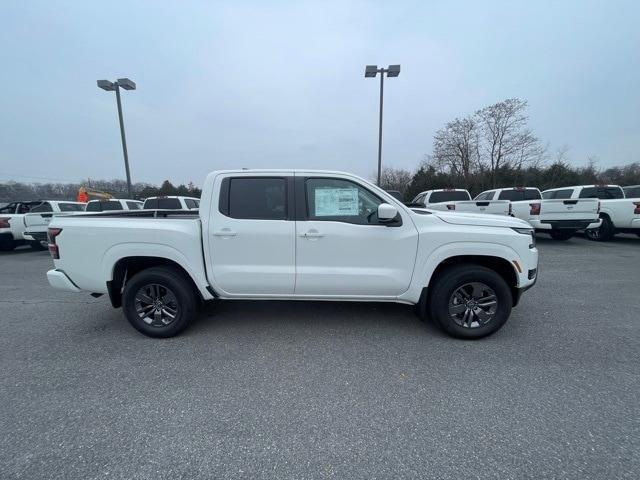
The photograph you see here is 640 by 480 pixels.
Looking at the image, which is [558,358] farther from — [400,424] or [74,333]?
[74,333]

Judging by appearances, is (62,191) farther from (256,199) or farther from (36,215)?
(256,199)

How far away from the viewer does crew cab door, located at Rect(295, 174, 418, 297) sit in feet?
10.7

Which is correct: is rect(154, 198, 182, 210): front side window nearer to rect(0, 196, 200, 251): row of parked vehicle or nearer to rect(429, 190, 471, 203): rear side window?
rect(0, 196, 200, 251): row of parked vehicle

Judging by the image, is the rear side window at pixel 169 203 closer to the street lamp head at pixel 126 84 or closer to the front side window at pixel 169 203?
the front side window at pixel 169 203

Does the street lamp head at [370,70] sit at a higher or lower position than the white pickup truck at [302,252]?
higher

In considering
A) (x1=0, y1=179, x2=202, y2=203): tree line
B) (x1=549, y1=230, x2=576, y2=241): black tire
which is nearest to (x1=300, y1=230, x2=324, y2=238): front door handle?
(x1=549, y1=230, x2=576, y2=241): black tire

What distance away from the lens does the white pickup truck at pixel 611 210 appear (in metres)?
9.37

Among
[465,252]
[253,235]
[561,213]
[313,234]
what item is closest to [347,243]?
[313,234]

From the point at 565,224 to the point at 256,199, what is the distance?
33.1ft

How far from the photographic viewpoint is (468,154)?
30875mm

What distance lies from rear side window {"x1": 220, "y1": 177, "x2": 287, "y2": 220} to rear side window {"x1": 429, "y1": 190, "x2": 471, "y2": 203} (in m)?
9.96

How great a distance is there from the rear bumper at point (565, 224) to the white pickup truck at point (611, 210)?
17.6 inches

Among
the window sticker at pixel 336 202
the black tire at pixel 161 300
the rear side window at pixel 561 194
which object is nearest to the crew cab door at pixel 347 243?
the window sticker at pixel 336 202

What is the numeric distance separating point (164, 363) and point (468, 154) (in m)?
34.3
